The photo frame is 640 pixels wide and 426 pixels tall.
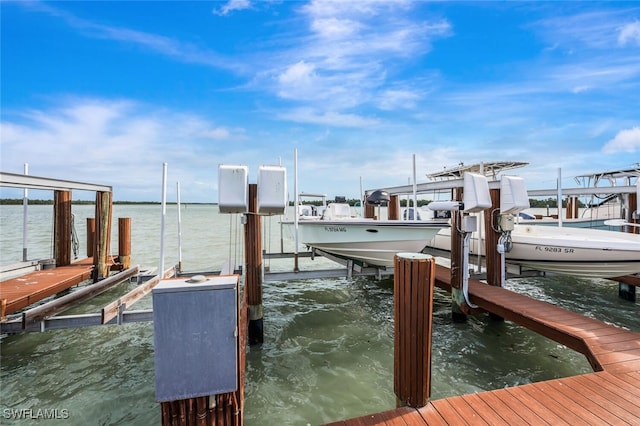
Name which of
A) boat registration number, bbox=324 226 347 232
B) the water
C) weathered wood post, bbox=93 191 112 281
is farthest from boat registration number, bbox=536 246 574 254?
weathered wood post, bbox=93 191 112 281

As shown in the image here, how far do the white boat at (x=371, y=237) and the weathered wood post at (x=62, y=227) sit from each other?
20.8 feet

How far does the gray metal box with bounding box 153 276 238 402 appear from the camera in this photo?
2.22 m

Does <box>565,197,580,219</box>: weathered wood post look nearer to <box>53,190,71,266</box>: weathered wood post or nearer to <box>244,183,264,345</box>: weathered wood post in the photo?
<box>244,183,264,345</box>: weathered wood post

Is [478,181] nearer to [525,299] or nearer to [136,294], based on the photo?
[525,299]

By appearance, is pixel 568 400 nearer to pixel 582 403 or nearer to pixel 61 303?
pixel 582 403

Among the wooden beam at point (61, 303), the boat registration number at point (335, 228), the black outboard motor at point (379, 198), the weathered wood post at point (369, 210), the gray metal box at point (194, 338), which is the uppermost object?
the black outboard motor at point (379, 198)

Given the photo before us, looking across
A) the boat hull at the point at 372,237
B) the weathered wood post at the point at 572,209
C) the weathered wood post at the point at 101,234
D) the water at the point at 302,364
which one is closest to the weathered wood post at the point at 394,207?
the boat hull at the point at 372,237

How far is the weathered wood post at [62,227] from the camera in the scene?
322 inches

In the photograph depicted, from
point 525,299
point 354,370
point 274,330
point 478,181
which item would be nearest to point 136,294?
point 274,330

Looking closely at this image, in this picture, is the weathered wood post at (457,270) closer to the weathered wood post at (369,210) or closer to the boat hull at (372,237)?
the boat hull at (372,237)

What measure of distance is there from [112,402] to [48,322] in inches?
69.0

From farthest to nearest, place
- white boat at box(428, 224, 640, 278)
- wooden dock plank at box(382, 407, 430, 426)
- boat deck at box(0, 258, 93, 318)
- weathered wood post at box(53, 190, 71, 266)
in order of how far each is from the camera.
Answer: weathered wood post at box(53, 190, 71, 266)
white boat at box(428, 224, 640, 278)
boat deck at box(0, 258, 93, 318)
wooden dock plank at box(382, 407, 430, 426)

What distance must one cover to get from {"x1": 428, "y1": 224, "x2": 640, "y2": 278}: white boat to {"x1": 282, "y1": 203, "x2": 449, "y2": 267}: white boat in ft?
8.85

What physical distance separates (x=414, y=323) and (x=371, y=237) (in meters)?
4.09
